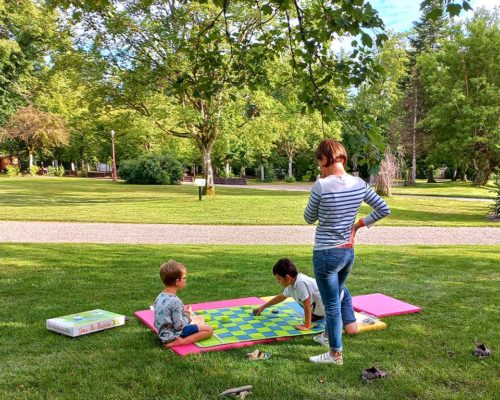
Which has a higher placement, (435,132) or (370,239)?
(435,132)

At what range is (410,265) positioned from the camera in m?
8.33

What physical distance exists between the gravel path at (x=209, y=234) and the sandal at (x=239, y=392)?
843cm

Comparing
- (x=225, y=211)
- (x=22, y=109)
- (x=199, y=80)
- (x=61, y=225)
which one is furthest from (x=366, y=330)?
(x=22, y=109)

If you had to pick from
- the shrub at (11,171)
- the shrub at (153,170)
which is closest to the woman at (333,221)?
the shrub at (153,170)

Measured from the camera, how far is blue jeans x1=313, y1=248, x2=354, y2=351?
386 cm

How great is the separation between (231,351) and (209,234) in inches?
356

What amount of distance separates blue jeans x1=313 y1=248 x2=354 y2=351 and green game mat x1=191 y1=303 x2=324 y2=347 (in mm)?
803

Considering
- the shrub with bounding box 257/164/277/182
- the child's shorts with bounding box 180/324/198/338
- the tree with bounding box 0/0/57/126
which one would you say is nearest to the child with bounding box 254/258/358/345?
the child's shorts with bounding box 180/324/198/338

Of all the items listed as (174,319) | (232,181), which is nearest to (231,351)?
(174,319)

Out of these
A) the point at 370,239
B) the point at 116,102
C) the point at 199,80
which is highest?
the point at 116,102

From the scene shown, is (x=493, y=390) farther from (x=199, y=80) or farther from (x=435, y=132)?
(x=435, y=132)

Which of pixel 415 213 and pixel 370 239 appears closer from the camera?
pixel 370 239

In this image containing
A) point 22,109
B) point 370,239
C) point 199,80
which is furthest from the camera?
point 22,109

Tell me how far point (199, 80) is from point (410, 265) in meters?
5.27
